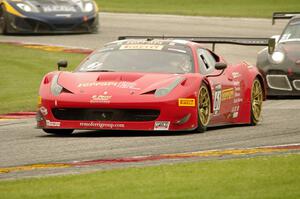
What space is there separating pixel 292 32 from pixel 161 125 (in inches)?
308

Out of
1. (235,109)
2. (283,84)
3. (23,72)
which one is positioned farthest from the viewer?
(23,72)

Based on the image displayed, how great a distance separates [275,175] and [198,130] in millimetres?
4084

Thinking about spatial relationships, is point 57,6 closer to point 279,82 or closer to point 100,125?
point 279,82

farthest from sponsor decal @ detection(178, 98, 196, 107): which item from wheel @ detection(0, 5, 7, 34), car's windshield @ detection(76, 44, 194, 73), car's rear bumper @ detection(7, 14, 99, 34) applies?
wheel @ detection(0, 5, 7, 34)

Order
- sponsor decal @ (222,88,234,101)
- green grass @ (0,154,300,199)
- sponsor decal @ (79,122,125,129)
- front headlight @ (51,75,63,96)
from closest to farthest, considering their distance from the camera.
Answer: green grass @ (0,154,300,199) → sponsor decal @ (79,122,125,129) → front headlight @ (51,75,63,96) → sponsor decal @ (222,88,234,101)

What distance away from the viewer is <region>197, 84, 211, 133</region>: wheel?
42.4 feet

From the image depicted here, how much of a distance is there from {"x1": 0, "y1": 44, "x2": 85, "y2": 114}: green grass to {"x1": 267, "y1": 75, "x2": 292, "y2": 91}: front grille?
387 centimetres

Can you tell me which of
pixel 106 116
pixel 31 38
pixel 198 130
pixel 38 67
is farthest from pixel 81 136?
pixel 31 38

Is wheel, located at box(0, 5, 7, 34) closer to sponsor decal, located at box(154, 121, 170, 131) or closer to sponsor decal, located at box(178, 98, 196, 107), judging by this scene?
sponsor decal, located at box(178, 98, 196, 107)

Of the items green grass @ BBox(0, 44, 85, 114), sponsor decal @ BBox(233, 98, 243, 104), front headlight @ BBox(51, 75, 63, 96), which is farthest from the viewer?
green grass @ BBox(0, 44, 85, 114)

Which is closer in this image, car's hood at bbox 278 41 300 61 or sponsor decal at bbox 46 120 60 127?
sponsor decal at bbox 46 120 60 127

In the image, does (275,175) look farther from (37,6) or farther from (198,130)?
(37,6)

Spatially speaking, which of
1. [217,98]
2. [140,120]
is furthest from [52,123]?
[217,98]

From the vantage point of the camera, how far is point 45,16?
28234 millimetres
